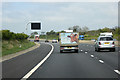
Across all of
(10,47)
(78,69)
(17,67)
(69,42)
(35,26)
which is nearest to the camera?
(78,69)

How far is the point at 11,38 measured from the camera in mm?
50312

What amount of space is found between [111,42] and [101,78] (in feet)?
60.3

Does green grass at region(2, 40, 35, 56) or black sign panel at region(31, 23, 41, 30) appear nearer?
green grass at region(2, 40, 35, 56)

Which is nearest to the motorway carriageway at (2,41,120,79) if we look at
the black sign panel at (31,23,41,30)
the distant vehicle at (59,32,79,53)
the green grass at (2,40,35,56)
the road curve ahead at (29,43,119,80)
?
the road curve ahead at (29,43,119,80)

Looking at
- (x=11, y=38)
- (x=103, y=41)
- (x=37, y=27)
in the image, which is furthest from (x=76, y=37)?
(x=37, y=27)

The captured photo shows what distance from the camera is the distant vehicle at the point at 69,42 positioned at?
28656 millimetres

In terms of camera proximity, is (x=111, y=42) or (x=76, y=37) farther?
(x=76, y=37)

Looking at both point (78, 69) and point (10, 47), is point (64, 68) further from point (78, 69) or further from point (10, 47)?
point (10, 47)

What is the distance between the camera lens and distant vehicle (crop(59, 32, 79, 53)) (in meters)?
28.7

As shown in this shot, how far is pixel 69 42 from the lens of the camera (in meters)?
28.9

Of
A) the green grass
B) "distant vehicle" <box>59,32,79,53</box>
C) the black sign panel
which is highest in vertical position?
the black sign panel

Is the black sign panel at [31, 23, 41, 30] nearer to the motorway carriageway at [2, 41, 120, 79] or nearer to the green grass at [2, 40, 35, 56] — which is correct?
the green grass at [2, 40, 35, 56]

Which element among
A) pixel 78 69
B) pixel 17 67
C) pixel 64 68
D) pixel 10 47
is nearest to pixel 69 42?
pixel 10 47

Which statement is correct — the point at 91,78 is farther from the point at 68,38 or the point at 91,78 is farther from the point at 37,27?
the point at 37,27
